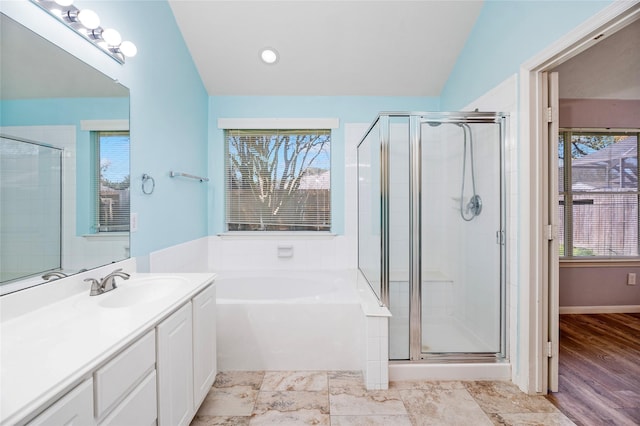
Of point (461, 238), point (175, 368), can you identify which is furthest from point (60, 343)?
point (461, 238)

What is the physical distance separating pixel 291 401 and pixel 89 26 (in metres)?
2.29

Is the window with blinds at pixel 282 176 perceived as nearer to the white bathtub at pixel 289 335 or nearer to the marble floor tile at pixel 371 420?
the white bathtub at pixel 289 335

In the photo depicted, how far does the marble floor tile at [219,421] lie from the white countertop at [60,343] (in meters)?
0.76

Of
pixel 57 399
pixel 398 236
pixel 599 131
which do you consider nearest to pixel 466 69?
pixel 398 236

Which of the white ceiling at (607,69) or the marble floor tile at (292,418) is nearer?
the marble floor tile at (292,418)

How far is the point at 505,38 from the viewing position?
1938mm

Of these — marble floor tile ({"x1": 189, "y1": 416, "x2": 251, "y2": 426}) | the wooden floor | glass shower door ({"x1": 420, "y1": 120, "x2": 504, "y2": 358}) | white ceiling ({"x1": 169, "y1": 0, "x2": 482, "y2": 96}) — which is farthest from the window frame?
the wooden floor

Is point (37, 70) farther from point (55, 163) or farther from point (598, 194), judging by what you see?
point (598, 194)

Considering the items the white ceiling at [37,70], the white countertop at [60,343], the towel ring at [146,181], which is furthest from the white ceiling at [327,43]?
the white countertop at [60,343]

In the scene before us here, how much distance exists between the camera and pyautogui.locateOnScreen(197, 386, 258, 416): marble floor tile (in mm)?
1626

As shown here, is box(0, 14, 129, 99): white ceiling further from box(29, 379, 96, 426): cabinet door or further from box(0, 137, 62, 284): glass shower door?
box(29, 379, 96, 426): cabinet door

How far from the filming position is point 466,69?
2.48m

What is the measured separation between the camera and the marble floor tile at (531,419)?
5.01ft

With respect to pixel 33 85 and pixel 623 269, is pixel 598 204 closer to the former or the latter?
pixel 623 269
